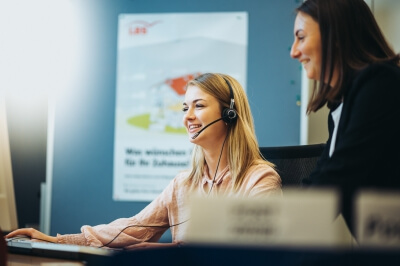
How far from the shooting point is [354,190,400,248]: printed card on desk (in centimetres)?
38

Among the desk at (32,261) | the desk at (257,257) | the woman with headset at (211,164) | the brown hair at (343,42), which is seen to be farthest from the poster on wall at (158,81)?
the desk at (257,257)

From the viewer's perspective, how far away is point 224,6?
2.88 m

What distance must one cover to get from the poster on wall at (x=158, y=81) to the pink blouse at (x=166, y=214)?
113 cm

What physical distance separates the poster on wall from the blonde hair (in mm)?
1074

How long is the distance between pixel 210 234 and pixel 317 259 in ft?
0.27

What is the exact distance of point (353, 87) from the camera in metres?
0.88

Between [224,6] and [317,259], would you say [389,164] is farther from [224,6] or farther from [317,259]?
[224,6]

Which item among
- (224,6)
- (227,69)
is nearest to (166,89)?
(227,69)

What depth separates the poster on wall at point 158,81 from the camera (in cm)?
290

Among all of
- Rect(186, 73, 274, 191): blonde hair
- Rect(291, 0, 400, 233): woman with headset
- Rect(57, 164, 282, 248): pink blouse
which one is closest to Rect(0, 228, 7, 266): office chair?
Rect(291, 0, 400, 233): woman with headset

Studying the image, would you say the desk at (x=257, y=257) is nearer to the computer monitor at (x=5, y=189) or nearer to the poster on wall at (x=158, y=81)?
the computer monitor at (x=5, y=189)

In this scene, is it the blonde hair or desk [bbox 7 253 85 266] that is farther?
the blonde hair

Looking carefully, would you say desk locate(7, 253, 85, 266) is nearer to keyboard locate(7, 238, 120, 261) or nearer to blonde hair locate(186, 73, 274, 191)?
keyboard locate(7, 238, 120, 261)

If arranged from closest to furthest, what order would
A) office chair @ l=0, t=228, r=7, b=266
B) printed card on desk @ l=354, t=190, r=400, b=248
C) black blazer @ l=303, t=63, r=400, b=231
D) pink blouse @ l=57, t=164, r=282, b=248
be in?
printed card on desk @ l=354, t=190, r=400, b=248 < office chair @ l=0, t=228, r=7, b=266 < black blazer @ l=303, t=63, r=400, b=231 < pink blouse @ l=57, t=164, r=282, b=248
